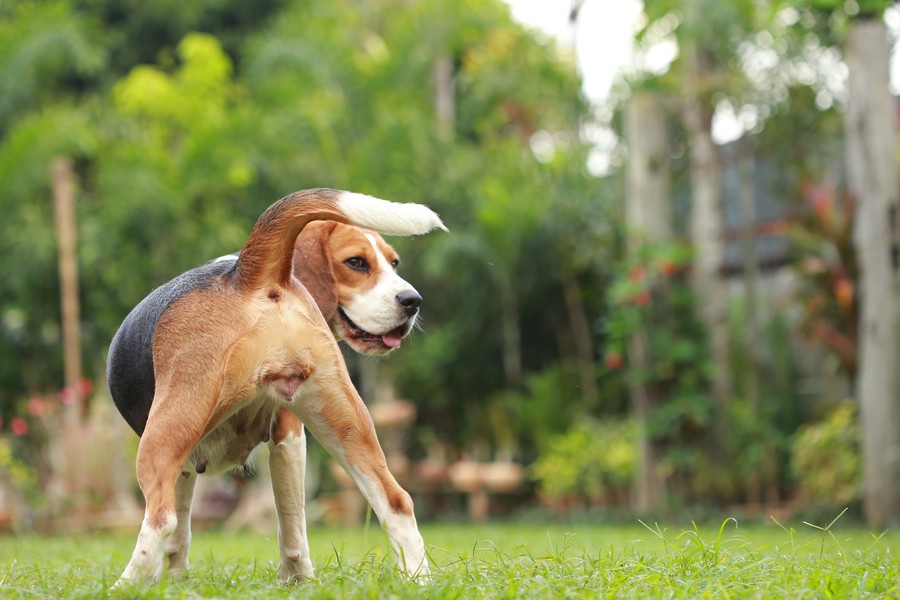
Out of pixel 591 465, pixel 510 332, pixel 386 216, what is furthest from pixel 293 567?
pixel 510 332

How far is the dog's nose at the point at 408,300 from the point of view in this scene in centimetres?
400

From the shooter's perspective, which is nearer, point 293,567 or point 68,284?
point 293,567

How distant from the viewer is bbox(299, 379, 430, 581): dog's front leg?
10.5 ft

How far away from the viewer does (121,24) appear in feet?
53.4

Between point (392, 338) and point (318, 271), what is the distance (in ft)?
1.24

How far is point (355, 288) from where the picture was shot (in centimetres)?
406

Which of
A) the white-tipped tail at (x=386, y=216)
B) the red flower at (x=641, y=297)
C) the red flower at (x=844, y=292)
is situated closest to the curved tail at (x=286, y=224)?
the white-tipped tail at (x=386, y=216)

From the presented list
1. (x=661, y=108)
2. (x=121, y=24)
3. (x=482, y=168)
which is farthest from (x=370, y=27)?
(x=661, y=108)

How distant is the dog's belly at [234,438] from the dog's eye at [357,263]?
0.75m

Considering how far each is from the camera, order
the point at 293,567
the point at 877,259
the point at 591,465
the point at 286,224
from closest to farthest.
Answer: the point at 286,224 → the point at 293,567 → the point at 877,259 → the point at 591,465

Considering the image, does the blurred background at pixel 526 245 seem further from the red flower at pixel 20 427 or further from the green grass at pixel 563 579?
the green grass at pixel 563 579

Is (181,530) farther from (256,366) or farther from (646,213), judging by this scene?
(646,213)

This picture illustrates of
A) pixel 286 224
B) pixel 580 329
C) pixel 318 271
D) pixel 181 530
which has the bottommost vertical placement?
pixel 181 530

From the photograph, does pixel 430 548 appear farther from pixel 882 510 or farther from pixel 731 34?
pixel 731 34
